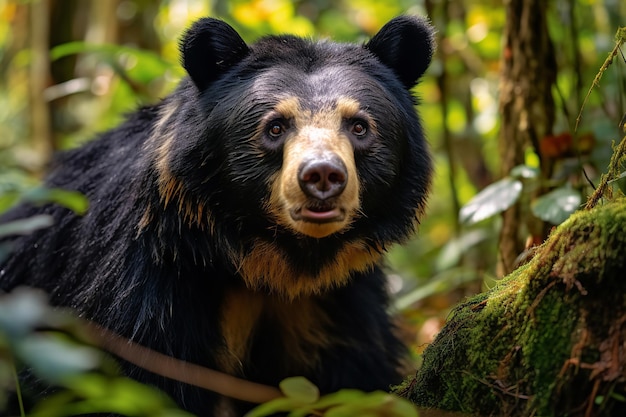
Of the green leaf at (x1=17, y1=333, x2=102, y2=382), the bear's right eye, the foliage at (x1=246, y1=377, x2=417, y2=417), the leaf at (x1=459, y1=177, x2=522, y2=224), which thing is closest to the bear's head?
the bear's right eye

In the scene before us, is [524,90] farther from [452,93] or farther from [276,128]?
[452,93]

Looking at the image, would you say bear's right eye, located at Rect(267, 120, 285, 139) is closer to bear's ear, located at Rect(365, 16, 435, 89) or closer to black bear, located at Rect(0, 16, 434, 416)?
black bear, located at Rect(0, 16, 434, 416)

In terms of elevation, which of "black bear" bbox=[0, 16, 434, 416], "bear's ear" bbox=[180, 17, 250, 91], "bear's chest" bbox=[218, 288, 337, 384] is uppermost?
"bear's ear" bbox=[180, 17, 250, 91]

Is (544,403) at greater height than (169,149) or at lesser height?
lesser

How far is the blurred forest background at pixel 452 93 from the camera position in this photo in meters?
5.82

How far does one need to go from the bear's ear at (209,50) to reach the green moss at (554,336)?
2368 mm

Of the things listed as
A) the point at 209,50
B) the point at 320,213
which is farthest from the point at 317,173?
the point at 209,50

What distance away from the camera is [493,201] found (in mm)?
5359

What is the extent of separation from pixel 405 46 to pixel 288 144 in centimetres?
125

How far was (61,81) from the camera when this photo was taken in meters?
11.2

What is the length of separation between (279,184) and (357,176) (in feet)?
1.49

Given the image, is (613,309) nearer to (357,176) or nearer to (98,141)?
(357,176)

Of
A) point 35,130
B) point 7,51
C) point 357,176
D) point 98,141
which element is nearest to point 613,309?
point 357,176

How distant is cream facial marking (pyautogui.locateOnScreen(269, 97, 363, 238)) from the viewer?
3953 millimetres
